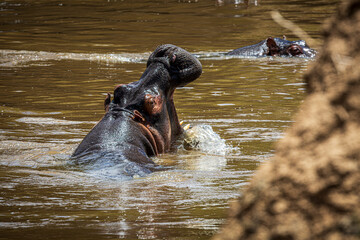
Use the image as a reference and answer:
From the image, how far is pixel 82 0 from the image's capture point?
25.2 meters

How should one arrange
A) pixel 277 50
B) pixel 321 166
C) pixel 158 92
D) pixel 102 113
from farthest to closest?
pixel 277 50 < pixel 102 113 < pixel 158 92 < pixel 321 166

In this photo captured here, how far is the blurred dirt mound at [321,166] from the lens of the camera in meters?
1.43

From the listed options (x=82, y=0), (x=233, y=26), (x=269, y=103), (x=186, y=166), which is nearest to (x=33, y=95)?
(x=269, y=103)

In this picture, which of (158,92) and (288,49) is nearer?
(158,92)

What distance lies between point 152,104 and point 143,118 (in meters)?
0.13

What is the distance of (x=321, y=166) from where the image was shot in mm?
1480

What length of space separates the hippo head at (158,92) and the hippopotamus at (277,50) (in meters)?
7.80

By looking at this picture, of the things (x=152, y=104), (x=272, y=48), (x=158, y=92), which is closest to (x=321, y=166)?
(x=152, y=104)

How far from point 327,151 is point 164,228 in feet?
5.74

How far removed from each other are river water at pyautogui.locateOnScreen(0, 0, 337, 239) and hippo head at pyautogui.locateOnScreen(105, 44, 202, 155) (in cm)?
30

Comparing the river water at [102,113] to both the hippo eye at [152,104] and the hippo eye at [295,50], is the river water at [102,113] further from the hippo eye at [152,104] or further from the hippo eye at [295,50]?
the hippo eye at [295,50]

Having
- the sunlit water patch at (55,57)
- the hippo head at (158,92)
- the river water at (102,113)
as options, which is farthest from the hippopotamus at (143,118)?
the sunlit water patch at (55,57)

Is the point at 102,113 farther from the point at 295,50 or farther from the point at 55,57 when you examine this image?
the point at 295,50

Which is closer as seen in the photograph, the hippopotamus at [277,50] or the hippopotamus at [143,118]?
the hippopotamus at [143,118]
